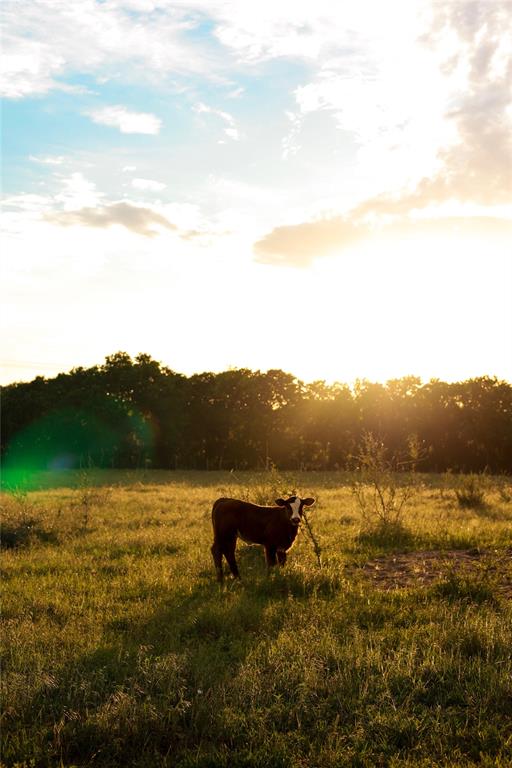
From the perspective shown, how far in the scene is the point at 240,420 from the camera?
216 ft

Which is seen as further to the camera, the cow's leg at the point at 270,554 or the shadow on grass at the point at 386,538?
the shadow on grass at the point at 386,538

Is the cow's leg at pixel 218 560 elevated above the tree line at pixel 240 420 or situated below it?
below

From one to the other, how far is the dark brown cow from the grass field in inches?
21.2

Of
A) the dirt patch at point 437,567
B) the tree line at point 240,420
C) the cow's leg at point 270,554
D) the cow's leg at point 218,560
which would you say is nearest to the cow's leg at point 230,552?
the cow's leg at point 218,560

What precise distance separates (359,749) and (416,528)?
11.4 m

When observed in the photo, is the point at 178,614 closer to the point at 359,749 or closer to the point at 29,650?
the point at 29,650

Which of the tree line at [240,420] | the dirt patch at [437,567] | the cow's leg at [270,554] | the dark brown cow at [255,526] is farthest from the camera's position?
the tree line at [240,420]

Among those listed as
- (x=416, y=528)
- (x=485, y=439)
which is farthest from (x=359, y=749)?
(x=485, y=439)

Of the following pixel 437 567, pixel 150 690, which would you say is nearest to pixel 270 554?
pixel 437 567

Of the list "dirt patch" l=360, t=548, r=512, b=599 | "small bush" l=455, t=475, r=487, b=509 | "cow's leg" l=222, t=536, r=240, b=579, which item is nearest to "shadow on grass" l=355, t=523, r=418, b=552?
"dirt patch" l=360, t=548, r=512, b=599

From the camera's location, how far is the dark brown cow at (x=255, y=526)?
12039 mm

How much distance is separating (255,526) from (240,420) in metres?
53.7

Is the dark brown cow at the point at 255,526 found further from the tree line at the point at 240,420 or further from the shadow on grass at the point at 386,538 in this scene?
the tree line at the point at 240,420

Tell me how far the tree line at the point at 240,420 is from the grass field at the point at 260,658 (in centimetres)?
4401
